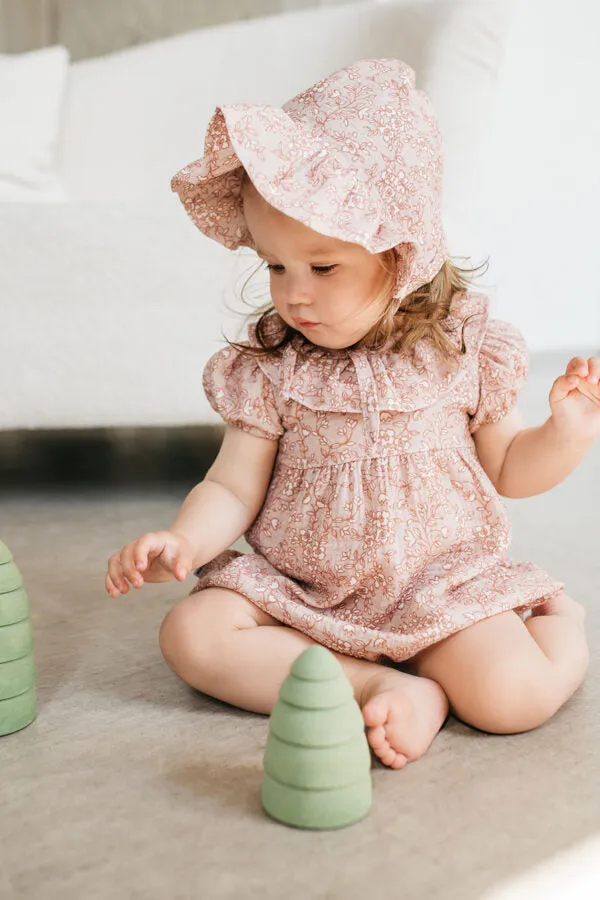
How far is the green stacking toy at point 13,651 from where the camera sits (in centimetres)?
80

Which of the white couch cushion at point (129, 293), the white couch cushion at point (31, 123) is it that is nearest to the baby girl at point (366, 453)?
the white couch cushion at point (129, 293)

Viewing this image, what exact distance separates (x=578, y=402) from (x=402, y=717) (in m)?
0.34

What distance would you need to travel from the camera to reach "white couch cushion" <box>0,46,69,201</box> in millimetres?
1835

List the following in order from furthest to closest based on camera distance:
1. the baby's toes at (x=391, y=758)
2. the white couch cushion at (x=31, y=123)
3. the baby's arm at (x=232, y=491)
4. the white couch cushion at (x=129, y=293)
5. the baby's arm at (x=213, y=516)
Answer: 1. the white couch cushion at (x=31, y=123)
2. the white couch cushion at (x=129, y=293)
3. the baby's arm at (x=232, y=491)
4. the baby's arm at (x=213, y=516)
5. the baby's toes at (x=391, y=758)

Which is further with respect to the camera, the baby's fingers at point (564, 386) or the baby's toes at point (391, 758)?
the baby's fingers at point (564, 386)

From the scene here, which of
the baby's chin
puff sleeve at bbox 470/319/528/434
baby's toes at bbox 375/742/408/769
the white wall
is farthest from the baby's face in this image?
the white wall

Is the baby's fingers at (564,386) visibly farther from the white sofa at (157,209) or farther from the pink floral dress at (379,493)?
the white sofa at (157,209)

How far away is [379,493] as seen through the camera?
913 millimetres

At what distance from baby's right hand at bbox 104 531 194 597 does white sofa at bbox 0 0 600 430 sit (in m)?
0.63

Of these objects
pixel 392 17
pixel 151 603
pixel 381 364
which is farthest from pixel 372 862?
pixel 392 17

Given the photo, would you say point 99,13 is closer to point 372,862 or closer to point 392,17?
point 392,17

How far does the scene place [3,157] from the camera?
1827mm

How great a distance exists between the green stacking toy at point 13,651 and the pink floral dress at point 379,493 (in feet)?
0.61

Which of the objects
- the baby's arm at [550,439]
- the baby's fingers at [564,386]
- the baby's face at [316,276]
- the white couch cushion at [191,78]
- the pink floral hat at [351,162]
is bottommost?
the baby's arm at [550,439]
